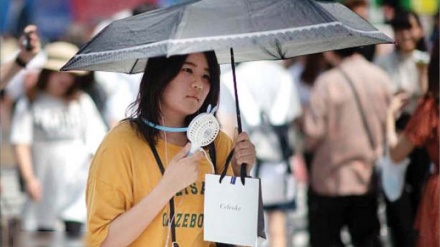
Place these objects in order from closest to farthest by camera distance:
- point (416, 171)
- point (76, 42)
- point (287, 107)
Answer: point (416, 171)
point (287, 107)
point (76, 42)

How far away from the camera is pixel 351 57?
691cm

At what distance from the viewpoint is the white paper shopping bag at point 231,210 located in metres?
3.70

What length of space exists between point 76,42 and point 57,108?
862mm

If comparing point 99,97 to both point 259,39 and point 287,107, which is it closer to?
point 287,107

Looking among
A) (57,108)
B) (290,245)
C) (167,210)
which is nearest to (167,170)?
(167,210)

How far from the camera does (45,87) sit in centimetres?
701

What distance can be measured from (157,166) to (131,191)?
0.12 metres

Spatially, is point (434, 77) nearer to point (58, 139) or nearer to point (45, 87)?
point (58, 139)

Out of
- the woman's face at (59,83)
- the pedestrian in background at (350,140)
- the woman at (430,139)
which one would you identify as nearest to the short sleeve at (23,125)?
the woman's face at (59,83)

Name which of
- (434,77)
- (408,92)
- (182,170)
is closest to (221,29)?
(182,170)

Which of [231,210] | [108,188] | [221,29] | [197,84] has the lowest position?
[231,210]

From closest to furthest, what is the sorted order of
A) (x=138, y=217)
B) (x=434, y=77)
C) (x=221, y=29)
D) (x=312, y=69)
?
(x=221, y=29) < (x=138, y=217) < (x=434, y=77) < (x=312, y=69)

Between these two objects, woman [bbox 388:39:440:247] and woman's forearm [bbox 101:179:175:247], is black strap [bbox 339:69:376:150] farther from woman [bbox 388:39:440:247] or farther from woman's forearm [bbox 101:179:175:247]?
woman's forearm [bbox 101:179:175:247]

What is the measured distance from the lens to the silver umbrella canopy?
333 cm
